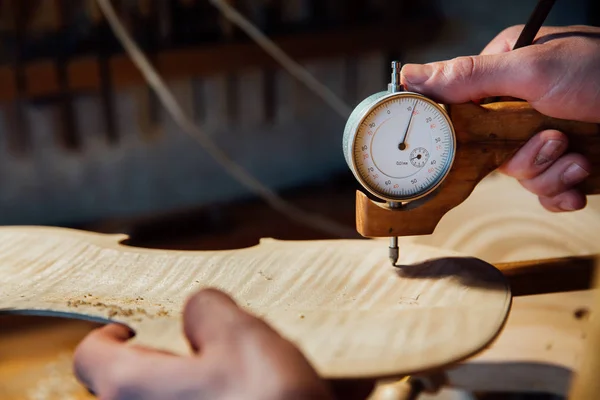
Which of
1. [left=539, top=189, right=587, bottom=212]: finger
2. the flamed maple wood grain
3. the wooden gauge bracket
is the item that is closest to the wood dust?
the flamed maple wood grain

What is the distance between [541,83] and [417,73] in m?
0.20

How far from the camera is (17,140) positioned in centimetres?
276

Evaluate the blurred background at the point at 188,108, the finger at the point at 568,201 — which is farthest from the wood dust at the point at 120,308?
the blurred background at the point at 188,108

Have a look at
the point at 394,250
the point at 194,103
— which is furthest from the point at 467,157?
the point at 194,103

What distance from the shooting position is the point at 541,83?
1.03m

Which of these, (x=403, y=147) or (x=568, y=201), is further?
(x=568, y=201)

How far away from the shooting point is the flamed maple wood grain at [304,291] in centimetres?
76

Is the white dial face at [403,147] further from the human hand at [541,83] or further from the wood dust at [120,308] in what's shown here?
the wood dust at [120,308]

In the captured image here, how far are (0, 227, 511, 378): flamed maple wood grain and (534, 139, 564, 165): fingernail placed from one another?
0.70 feet

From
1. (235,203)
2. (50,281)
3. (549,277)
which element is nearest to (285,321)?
(50,281)

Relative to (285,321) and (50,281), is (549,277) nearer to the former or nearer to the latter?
(285,321)

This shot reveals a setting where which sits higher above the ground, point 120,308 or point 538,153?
point 538,153

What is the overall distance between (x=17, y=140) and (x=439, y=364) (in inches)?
96.0

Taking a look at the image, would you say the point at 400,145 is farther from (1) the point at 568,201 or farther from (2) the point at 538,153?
(1) the point at 568,201
